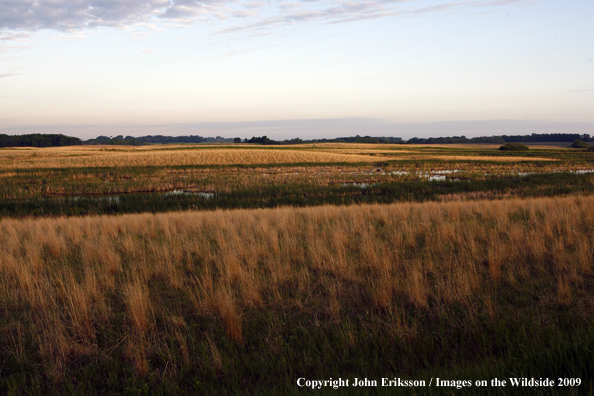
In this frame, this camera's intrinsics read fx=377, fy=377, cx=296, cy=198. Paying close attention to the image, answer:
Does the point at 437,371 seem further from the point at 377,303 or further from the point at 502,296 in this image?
the point at 502,296

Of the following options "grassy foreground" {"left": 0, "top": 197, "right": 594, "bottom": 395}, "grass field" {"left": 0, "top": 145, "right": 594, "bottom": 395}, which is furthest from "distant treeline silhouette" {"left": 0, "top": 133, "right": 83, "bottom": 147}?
"grassy foreground" {"left": 0, "top": 197, "right": 594, "bottom": 395}

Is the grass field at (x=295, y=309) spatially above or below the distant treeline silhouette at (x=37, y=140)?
below

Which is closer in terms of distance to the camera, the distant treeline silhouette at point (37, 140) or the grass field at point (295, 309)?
the grass field at point (295, 309)

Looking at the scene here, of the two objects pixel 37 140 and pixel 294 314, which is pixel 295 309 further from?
pixel 37 140

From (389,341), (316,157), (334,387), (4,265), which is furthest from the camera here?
(316,157)

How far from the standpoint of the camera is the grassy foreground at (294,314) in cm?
396

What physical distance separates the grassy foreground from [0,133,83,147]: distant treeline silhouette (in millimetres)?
180191

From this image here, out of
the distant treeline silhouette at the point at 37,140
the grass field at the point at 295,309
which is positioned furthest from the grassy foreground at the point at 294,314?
the distant treeline silhouette at the point at 37,140

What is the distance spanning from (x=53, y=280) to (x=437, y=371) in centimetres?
627

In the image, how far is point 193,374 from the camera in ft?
13.5

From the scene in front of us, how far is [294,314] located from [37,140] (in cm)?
18890

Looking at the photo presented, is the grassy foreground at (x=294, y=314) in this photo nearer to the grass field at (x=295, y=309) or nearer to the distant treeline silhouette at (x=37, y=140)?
the grass field at (x=295, y=309)

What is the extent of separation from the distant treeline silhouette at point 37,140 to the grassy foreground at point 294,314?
7094 inches

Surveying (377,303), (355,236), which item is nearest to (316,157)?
(355,236)
